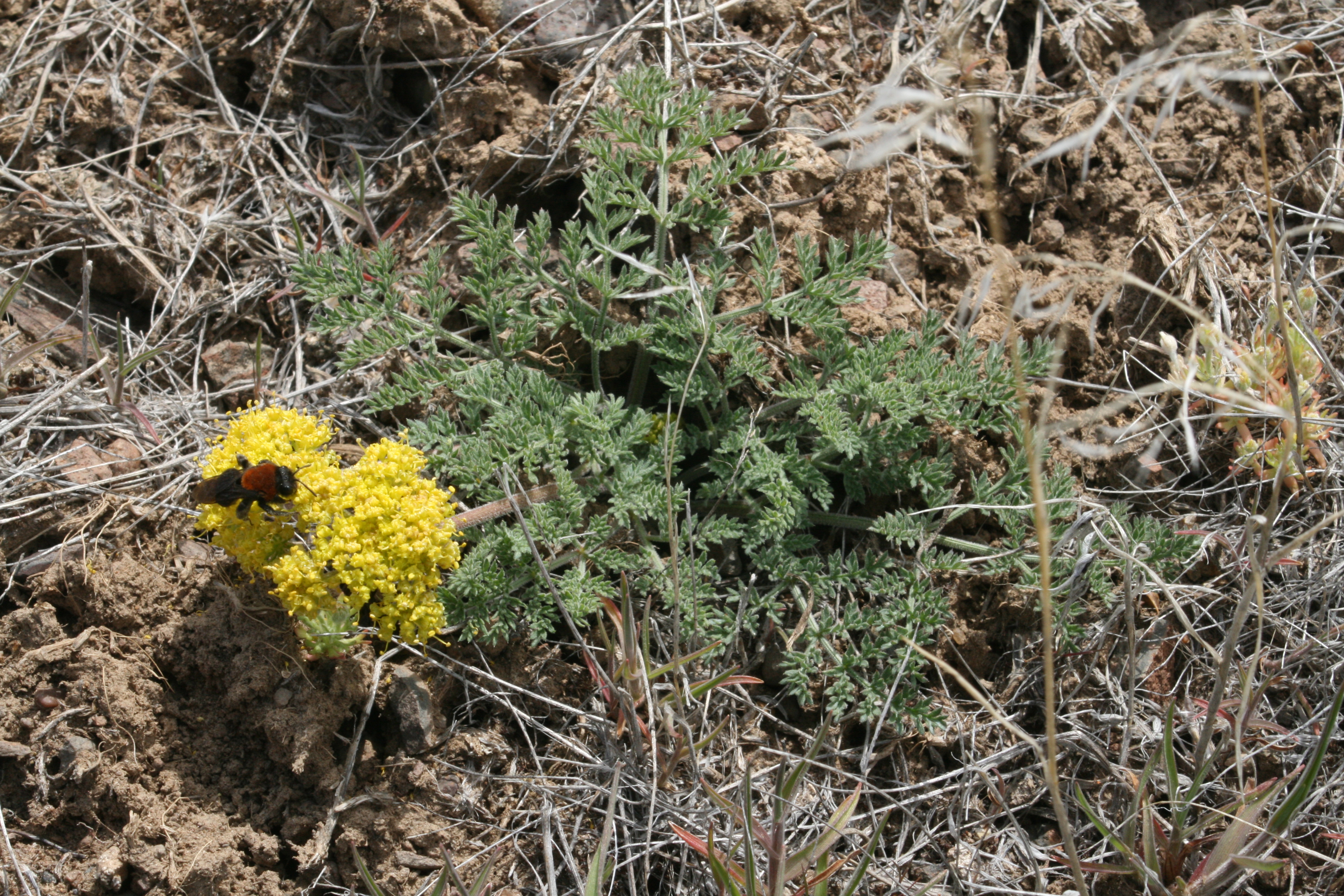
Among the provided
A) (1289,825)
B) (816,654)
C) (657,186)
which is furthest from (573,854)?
(657,186)

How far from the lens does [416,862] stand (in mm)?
2953

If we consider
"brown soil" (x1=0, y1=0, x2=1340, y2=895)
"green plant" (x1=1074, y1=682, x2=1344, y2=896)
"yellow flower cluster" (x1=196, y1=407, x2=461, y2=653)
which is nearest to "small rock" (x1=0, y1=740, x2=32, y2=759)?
"brown soil" (x1=0, y1=0, x2=1340, y2=895)

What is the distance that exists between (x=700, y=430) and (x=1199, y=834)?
2048 mm

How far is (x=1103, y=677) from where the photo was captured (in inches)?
127

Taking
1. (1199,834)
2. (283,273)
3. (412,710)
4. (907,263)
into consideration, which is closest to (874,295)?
(907,263)

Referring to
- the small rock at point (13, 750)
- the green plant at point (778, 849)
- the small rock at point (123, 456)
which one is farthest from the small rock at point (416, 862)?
the small rock at point (123, 456)

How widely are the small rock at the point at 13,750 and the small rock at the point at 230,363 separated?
155 centimetres

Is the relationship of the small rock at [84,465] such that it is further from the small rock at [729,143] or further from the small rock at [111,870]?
the small rock at [729,143]

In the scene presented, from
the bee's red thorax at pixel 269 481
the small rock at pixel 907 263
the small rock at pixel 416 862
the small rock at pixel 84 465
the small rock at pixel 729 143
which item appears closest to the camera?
the bee's red thorax at pixel 269 481

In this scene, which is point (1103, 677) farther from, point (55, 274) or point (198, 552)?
point (55, 274)

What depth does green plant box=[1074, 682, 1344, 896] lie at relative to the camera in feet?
8.34

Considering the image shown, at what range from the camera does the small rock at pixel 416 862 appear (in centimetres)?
295

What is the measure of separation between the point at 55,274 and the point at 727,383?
2.97 metres

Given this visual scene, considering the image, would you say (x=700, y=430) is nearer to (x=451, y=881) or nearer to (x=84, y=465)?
(x=451, y=881)
